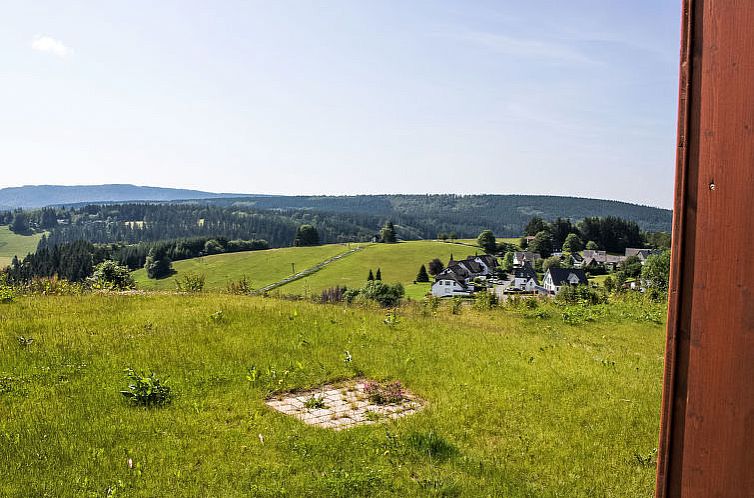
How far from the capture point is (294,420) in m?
6.25

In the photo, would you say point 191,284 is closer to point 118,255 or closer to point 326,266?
point 326,266

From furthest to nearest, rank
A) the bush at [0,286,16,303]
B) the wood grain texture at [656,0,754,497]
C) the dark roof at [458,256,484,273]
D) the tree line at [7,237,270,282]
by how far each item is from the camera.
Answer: the dark roof at [458,256,484,273]
the tree line at [7,237,270,282]
the bush at [0,286,16,303]
the wood grain texture at [656,0,754,497]

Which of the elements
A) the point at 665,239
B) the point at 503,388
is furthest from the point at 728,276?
the point at 665,239

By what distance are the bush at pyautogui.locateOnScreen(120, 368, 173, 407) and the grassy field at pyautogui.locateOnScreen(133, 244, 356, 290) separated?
255 feet

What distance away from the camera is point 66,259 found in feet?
217

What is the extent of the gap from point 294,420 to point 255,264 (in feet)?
321

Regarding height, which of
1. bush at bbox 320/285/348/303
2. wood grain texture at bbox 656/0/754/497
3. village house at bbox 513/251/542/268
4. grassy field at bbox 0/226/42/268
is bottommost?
grassy field at bbox 0/226/42/268

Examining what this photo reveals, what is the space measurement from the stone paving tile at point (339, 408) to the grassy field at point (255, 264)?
77.4 meters

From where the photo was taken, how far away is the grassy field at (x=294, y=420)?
4867 millimetres

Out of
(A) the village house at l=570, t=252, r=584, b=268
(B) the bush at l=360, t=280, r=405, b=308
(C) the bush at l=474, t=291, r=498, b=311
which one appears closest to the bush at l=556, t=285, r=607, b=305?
(C) the bush at l=474, t=291, r=498, b=311

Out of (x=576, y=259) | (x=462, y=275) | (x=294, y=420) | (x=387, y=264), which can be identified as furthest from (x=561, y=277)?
(x=387, y=264)

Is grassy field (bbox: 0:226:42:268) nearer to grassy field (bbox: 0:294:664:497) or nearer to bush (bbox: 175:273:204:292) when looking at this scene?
bush (bbox: 175:273:204:292)

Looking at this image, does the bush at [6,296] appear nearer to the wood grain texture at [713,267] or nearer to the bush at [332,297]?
the bush at [332,297]

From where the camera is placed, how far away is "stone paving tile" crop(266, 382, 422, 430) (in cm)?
639
